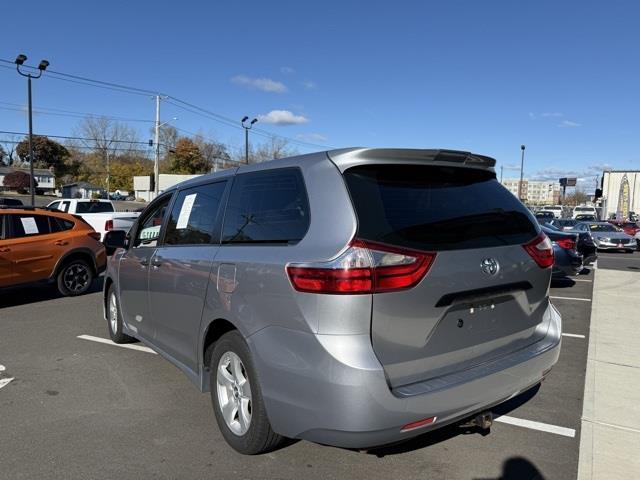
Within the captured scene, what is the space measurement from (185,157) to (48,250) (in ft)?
267

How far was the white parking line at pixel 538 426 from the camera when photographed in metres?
3.57

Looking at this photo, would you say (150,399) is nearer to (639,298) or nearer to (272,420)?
(272,420)

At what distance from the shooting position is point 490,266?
2.79 meters

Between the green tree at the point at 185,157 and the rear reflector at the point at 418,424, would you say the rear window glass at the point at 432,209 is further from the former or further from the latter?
the green tree at the point at 185,157

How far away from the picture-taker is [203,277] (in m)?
3.38

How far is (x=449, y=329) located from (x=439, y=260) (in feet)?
1.30

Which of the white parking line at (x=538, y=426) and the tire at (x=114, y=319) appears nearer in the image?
the white parking line at (x=538, y=426)

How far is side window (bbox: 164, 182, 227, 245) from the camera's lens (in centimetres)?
362

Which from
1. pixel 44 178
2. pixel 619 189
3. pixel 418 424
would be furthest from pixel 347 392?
pixel 44 178

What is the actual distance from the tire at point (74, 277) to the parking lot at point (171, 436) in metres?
3.36

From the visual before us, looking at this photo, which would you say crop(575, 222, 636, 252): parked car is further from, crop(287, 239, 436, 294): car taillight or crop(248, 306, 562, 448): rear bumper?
crop(287, 239, 436, 294): car taillight

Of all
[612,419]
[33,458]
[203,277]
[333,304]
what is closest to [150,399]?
[33,458]

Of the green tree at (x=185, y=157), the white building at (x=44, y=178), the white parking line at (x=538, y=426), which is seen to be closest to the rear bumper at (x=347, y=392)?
the white parking line at (x=538, y=426)

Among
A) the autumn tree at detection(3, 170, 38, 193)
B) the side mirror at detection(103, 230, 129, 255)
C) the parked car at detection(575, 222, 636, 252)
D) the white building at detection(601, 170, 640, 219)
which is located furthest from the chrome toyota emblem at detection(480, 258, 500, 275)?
the autumn tree at detection(3, 170, 38, 193)
